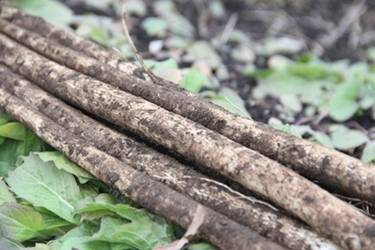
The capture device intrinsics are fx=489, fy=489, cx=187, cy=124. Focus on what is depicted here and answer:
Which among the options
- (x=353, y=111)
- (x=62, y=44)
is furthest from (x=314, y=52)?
(x=62, y=44)

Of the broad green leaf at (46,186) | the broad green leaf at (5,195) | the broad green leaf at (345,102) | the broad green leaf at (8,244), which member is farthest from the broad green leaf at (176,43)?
the broad green leaf at (8,244)

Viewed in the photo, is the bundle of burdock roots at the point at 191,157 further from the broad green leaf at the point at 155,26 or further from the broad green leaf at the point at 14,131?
the broad green leaf at the point at 155,26

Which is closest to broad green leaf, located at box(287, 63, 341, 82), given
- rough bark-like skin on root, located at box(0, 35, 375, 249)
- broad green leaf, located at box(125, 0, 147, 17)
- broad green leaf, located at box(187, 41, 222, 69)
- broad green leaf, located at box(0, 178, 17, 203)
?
broad green leaf, located at box(187, 41, 222, 69)

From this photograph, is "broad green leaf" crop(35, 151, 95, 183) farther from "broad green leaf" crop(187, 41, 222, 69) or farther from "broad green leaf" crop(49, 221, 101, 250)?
"broad green leaf" crop(187, 41, 222, 69)

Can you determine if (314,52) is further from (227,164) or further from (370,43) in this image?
(227,164)

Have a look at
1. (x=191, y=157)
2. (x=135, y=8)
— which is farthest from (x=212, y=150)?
(x=135, y=8)

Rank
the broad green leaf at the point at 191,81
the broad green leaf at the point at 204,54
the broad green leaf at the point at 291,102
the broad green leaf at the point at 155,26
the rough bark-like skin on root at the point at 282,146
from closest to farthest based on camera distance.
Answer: the rough bark-like skin on root at the point at 282,146, the broad green leaf at the point at 191,81, the broad green leaf at the point at 291,102, the broad green leaf at the point at 204,54, the broad green leaf at the point at 155,26
